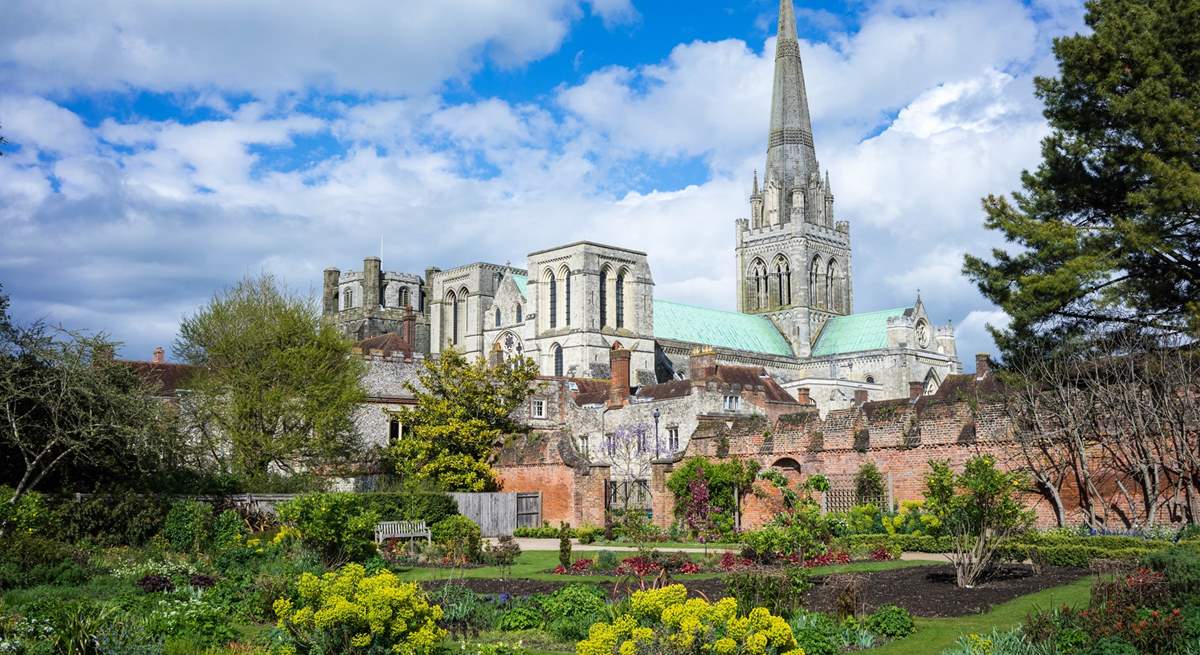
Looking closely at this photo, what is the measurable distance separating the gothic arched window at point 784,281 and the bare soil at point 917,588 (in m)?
88.6

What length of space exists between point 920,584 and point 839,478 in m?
12.1

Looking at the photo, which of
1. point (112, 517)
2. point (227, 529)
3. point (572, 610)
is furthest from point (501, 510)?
point (572, 610)

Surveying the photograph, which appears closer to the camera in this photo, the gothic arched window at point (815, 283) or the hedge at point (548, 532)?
the hedge at point (548, 532)

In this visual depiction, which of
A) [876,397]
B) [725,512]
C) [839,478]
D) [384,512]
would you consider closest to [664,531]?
[725,512]

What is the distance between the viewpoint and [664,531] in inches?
1225

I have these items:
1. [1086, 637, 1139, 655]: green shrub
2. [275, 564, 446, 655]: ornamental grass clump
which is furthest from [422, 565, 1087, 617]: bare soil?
[275, 564, 446, 655]: ornamental grass clump

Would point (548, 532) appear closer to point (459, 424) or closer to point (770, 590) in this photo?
point (459, 424)

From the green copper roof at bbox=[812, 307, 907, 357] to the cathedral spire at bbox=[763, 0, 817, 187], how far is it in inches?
585

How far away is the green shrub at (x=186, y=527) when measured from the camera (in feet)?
81.7

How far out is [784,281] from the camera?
10725 cm

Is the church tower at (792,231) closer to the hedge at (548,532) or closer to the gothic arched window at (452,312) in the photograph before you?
the gothic arched window at (452,312)

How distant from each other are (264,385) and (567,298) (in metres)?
47.8

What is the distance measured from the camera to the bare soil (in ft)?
46.3

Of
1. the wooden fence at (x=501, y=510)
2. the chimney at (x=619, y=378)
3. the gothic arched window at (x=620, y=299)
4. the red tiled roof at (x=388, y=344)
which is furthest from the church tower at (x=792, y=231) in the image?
the wooden fence at (x=501, y=510)
